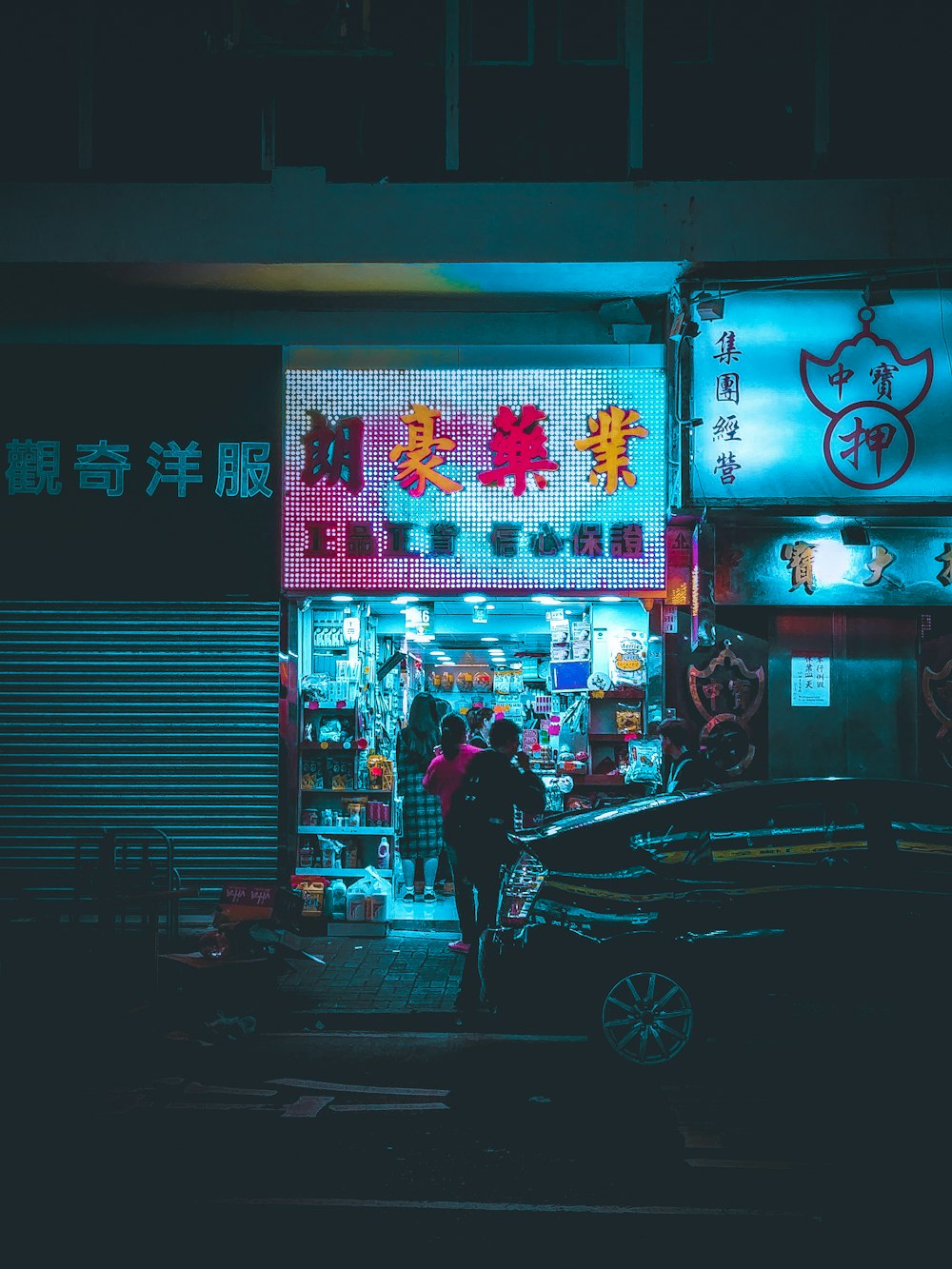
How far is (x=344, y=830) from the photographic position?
12062 millimetres

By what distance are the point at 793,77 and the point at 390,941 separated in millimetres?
10256

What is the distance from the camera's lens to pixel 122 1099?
6438 millimetres

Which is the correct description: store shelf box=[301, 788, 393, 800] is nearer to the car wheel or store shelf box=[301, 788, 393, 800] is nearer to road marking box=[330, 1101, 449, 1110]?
the car wheel

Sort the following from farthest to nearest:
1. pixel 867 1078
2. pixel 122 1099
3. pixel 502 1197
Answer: pixel 867 1078 → pixel 122 1099 → pixel 502 1197

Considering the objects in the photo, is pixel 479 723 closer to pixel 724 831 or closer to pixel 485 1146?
pixel 724 831

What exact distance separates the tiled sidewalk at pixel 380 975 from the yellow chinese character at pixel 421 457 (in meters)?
4.70

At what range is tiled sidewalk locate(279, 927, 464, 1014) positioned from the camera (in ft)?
29.2

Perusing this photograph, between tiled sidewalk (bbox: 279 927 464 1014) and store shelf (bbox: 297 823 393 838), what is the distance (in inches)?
42.9

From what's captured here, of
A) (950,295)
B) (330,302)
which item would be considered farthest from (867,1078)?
(330,302)

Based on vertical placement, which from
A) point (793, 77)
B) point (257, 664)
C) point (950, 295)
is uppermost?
point (793, 77)

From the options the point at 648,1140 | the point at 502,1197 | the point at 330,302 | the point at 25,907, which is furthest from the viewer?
the point at 330,302

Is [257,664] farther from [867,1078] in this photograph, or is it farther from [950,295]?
[950,295]

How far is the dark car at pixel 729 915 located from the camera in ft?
22.8

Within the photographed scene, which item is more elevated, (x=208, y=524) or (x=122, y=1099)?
(x=208, y=524)
